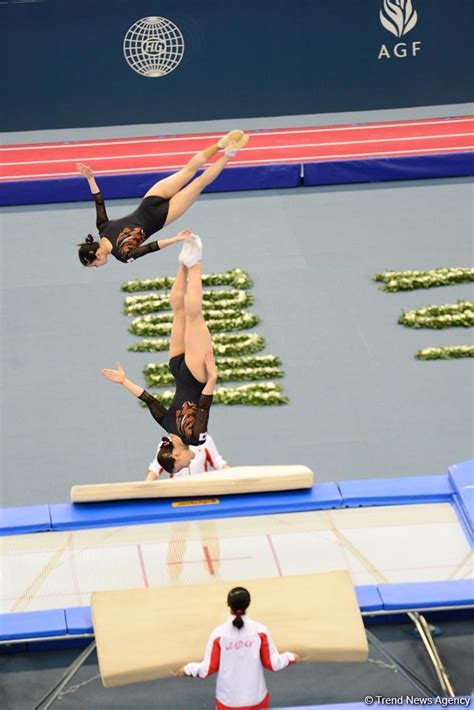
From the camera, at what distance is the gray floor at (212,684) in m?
7.83

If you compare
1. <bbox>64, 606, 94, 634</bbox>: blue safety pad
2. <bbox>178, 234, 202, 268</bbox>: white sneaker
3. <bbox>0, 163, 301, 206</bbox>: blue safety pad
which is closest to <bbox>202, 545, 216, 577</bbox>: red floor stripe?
<bbox>64, 606, 94, 634</bbox>: blue safety pad

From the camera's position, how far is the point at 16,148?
1644cm

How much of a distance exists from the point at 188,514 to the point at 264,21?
9.28m

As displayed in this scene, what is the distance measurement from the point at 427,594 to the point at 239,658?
4.63 ft

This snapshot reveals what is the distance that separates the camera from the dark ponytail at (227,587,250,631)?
21.9 feet

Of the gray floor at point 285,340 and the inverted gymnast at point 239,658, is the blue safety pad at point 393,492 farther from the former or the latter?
the inverted gymnast at point 239,658

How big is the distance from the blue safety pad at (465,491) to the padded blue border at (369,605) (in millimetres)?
641

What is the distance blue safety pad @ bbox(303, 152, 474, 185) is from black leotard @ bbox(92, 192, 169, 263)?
6.98 m

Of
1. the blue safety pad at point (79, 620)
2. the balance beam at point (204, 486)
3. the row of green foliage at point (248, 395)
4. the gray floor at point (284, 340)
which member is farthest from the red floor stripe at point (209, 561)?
the row of green foliage at point (248, 395)

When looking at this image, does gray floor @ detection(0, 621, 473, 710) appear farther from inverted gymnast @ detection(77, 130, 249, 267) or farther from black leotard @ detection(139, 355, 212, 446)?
inverted gymnast @ detection(77, 130, 249, 267)

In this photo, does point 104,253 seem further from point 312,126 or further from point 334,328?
point 312,126

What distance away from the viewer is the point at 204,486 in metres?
8.59

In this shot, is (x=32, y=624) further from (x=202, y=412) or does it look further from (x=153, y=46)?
(x=153, y=46)

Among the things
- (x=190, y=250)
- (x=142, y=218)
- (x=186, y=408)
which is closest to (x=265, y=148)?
(x=142, y=218)
